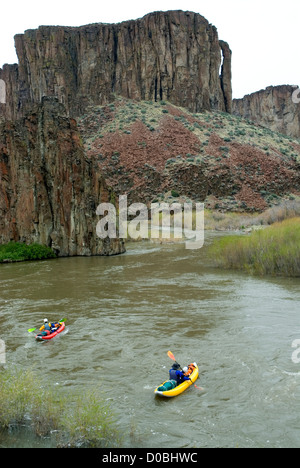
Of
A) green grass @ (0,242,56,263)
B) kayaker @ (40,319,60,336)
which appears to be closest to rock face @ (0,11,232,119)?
green grass @ (0,242,56,263)

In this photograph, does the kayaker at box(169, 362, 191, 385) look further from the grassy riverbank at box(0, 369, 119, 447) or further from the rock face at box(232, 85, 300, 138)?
the rock face at box(232, 85, 300, 138)

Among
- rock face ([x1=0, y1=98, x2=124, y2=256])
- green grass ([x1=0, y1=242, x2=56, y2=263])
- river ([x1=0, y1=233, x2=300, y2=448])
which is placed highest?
rock face ([x1=0, y1=98, x2=124, y2=256])

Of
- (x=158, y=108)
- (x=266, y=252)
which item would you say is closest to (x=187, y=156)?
(x=158, y=108)

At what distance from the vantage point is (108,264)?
2106 centimetres

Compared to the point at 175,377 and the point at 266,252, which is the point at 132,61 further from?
the point at 175,377

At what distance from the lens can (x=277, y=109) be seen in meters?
110

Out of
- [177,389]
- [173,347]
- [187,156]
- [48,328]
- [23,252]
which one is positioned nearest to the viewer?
[177,389]

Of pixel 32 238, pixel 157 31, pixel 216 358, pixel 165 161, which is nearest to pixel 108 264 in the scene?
pixel 32 238

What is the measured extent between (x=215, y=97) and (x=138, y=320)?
69.7 metres

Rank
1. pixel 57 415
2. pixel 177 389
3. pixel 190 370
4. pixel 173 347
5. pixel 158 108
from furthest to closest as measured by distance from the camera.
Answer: pixel 158 108
pixel 173 347
pixel 190 370
pixel 177 389
pixel 57 415

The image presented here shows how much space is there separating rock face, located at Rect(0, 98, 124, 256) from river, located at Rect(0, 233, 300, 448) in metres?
5.80

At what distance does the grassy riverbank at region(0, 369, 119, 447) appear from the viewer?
536cm

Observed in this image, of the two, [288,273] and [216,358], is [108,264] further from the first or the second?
[216,358]

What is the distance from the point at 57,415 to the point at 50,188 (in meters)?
19.1
